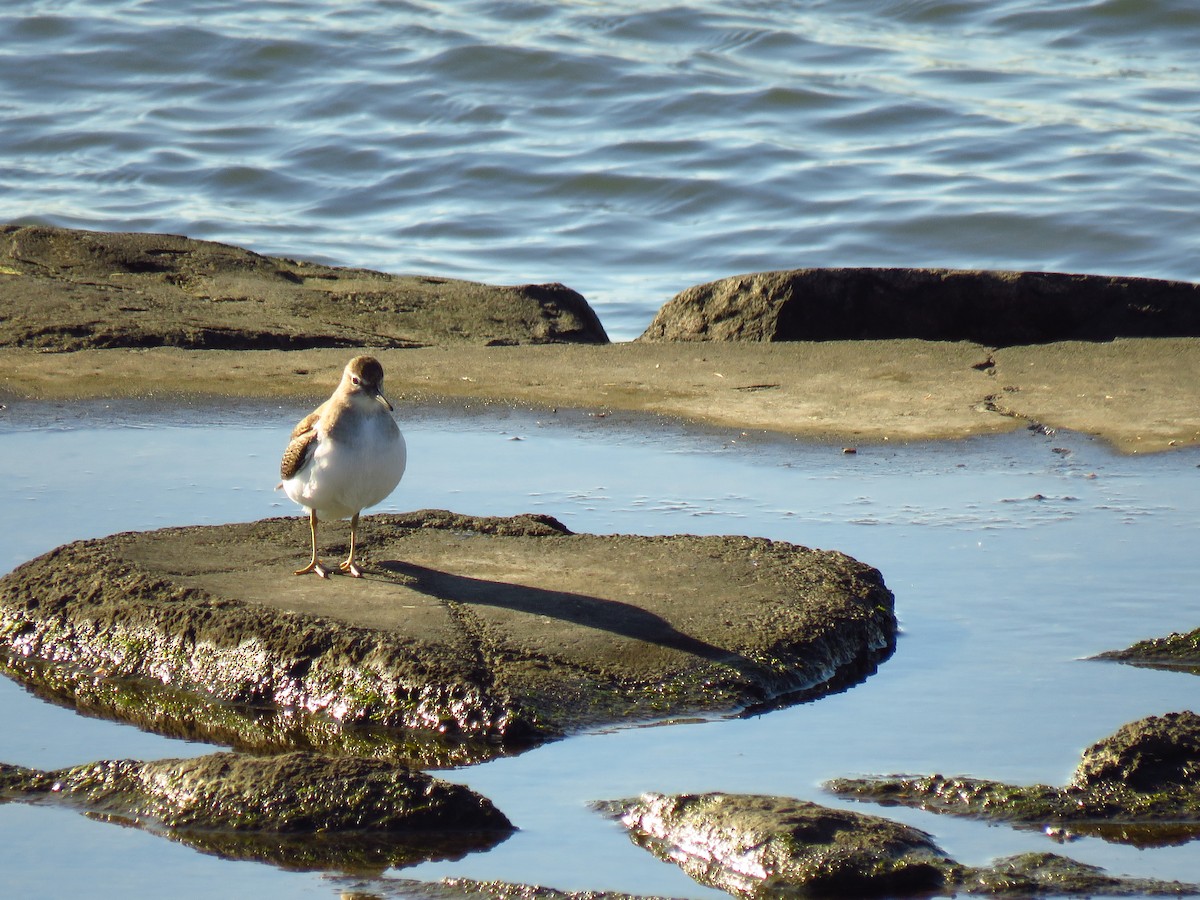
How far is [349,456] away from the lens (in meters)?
5.40

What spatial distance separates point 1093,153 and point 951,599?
1366 cm

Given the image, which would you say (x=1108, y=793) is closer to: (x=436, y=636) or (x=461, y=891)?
(x=461, y=891)

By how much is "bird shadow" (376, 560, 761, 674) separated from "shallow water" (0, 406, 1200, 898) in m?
0.37

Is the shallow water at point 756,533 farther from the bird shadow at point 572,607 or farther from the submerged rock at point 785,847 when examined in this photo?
the bird shadow at point 572,607

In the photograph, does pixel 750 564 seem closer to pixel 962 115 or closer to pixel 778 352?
pixel 778 352

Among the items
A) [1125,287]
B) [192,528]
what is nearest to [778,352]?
[1125,287]

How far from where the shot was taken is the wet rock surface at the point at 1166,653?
489 centimetres

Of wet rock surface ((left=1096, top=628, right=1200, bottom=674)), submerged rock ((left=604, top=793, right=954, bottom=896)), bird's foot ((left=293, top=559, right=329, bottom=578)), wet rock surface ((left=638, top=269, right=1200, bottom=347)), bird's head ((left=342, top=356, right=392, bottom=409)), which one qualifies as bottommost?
submerged rock ((left=604, top=793, right=954, bottom=896))

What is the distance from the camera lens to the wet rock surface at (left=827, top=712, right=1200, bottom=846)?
12.8ft

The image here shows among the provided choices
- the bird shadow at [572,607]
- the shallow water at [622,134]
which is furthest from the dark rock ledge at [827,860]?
the shallow water at [622,134]

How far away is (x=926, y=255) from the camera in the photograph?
16.4 meters

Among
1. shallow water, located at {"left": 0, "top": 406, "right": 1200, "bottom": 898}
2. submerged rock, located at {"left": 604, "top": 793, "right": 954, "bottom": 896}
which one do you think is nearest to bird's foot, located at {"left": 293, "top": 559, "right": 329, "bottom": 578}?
shallow water, located at {"left": 0, "top": 406, "right": 1200, "bottom": 898}

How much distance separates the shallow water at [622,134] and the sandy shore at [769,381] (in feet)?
16.3

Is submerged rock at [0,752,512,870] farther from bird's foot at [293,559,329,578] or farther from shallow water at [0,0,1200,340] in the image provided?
shallow water at [0,0,1200,340]
